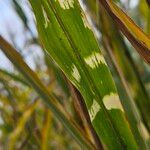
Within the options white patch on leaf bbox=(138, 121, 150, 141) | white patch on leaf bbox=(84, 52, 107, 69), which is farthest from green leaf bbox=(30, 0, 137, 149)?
white patch on leaf bbox=(138, 121, 150, 141)

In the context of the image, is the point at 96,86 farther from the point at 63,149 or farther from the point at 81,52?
the point at 63,149

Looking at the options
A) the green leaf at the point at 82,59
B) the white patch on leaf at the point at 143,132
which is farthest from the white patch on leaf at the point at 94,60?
the white patch on leaf at the point at 143,132

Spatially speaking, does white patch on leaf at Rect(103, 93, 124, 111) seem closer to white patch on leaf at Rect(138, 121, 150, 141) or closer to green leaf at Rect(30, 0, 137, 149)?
green leaf at Rect(30, 0, 137, 149)

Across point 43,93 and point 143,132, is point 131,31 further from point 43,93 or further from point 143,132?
point 143,132

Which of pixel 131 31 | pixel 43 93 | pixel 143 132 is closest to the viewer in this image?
pixel 131 31

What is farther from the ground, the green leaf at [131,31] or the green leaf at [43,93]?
the green leaf at [43,93]

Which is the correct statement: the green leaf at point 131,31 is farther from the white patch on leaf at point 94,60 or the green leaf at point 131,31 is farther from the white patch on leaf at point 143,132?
the white patch on leaf at point 143,132

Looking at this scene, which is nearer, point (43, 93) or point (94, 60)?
point (94, 60)

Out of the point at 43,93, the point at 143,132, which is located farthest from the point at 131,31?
the point at 143,132

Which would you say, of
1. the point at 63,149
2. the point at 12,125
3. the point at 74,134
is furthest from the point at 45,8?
the point at 63,149
